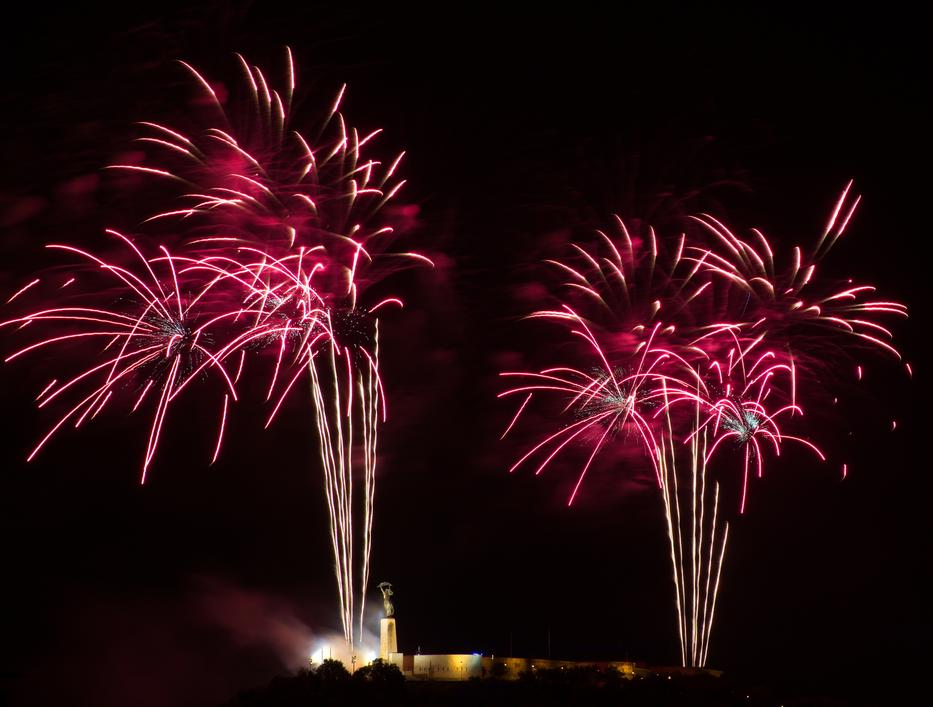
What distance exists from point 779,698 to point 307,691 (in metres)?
17.0

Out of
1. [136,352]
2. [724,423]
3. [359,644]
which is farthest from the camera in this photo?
[359,644]

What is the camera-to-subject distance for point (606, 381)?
30094mm

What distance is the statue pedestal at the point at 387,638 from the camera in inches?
1455

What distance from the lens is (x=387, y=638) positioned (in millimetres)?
37094

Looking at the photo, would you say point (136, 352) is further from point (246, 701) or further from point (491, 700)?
point (491, 700)

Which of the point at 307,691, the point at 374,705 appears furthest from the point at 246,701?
the point at 374,705

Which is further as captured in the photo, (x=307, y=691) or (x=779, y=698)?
(x=779, y=698)

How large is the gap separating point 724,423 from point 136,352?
55.5 ft

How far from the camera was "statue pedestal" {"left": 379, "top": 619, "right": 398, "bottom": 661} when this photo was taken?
121 feet

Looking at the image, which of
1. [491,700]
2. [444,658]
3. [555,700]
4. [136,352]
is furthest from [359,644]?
[136,352]

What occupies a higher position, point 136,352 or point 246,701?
point 136,352

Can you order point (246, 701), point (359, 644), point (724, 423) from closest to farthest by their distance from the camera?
1. point (724, 423)
2. point (246, 701)
3. point (359, 644)

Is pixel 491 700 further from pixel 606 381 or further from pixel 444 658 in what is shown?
pixel 606 381

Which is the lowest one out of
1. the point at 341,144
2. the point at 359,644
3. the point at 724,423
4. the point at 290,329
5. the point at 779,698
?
the point at 779,698
